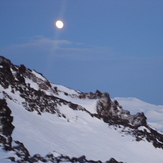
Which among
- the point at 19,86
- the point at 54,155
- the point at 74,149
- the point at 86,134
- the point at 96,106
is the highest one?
the point at 96,106

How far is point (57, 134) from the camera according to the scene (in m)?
28.6

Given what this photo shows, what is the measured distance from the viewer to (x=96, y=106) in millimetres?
60062

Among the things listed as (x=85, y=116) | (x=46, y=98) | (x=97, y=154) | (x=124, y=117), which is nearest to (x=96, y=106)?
(x=124, y=117)

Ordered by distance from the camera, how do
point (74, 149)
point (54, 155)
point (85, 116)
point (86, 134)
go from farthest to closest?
point (85, 116), point (86, 134), point (74, 149), point (54, 155)

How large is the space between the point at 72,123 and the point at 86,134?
3112mm

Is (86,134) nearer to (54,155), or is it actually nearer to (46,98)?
(46,98)

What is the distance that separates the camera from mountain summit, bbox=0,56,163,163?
65.0 ft

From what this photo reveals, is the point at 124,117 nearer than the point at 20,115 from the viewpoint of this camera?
No

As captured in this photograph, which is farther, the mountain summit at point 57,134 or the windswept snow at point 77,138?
the windswept snow at point 77,138

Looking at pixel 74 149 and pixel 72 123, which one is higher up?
pixel 72 123

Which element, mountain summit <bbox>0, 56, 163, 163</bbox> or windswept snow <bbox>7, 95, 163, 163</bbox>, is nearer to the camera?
mountain summit <bbox>0, 56, 163, 163</bbox>

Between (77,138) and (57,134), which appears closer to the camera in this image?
(57,134)

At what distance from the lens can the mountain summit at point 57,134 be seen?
Answer: 19819 mm

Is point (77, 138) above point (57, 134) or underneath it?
above
